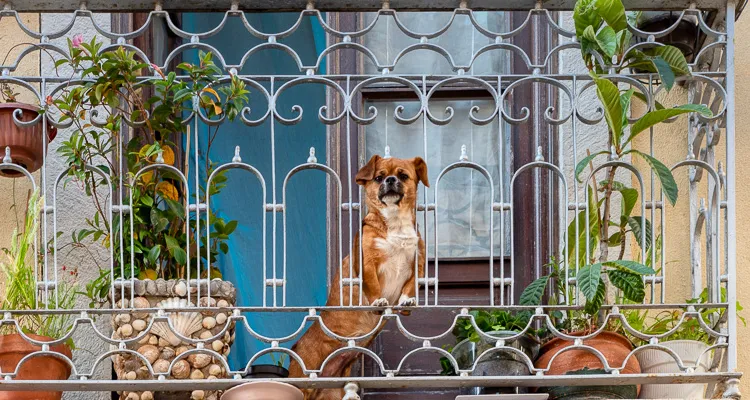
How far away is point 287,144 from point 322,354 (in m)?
1.23

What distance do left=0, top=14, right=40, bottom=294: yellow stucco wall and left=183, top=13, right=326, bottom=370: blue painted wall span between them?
31.6 inches

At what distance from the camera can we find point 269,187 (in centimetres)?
717

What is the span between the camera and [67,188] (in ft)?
22.2

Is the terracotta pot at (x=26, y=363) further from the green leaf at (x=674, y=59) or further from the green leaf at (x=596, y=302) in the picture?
the green leaf at (x=674, y=59)

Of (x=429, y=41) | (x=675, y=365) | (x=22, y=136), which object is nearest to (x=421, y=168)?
(x=429, y=41)

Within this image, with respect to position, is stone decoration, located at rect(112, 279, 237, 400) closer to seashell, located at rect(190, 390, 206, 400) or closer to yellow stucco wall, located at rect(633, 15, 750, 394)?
seashell, located at rect(190, 390, 206, 400)

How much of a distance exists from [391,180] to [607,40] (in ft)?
3.71

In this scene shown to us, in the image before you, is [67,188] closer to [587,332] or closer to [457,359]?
[457,359]

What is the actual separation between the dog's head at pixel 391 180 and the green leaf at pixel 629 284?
3.29ft

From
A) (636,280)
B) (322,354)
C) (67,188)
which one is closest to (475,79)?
(636,280)

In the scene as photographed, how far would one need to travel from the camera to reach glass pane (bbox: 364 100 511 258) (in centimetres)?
698

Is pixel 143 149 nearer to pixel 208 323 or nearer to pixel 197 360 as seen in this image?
pixel 208 323

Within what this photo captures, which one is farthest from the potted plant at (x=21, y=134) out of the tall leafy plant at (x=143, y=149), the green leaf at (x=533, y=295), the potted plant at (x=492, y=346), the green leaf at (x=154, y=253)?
the green leaf at (x=533, y=295)

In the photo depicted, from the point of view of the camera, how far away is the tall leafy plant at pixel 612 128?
18.7ft
